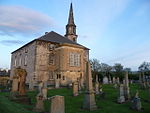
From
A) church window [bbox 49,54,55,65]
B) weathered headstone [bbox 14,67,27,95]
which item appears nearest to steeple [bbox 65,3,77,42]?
church window [bbox 49,54,55,65]

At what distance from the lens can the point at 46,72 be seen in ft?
104

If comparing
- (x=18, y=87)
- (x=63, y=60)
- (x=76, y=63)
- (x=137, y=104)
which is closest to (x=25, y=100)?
(x=18, y=87)

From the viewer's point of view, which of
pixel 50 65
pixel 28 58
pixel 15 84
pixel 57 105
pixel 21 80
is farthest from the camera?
pixel 28 58

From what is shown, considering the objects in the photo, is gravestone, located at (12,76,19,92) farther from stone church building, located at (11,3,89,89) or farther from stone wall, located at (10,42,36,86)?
stone wall, located at (10,42,36,86)

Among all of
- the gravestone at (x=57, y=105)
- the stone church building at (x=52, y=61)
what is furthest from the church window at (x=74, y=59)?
the gravestone at (x=57, y=105)

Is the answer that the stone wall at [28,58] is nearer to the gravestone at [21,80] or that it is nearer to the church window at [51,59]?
the church window at [51,59]

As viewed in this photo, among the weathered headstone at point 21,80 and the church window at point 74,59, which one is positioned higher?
the church window at point 74,59

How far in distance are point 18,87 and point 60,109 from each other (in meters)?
8.55

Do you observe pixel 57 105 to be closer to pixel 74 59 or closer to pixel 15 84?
pixel 15 84

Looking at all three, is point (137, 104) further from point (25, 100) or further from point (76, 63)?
point (76, 63)

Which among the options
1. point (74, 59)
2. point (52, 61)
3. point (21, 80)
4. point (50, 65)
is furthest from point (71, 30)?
point (21, 80)

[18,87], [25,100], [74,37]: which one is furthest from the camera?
[74,37]

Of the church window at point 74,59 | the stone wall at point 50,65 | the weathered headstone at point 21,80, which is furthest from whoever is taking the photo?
the church window at point 74,59

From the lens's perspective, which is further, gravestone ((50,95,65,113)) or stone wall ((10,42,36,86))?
stone wall ((10,42,36,86))
